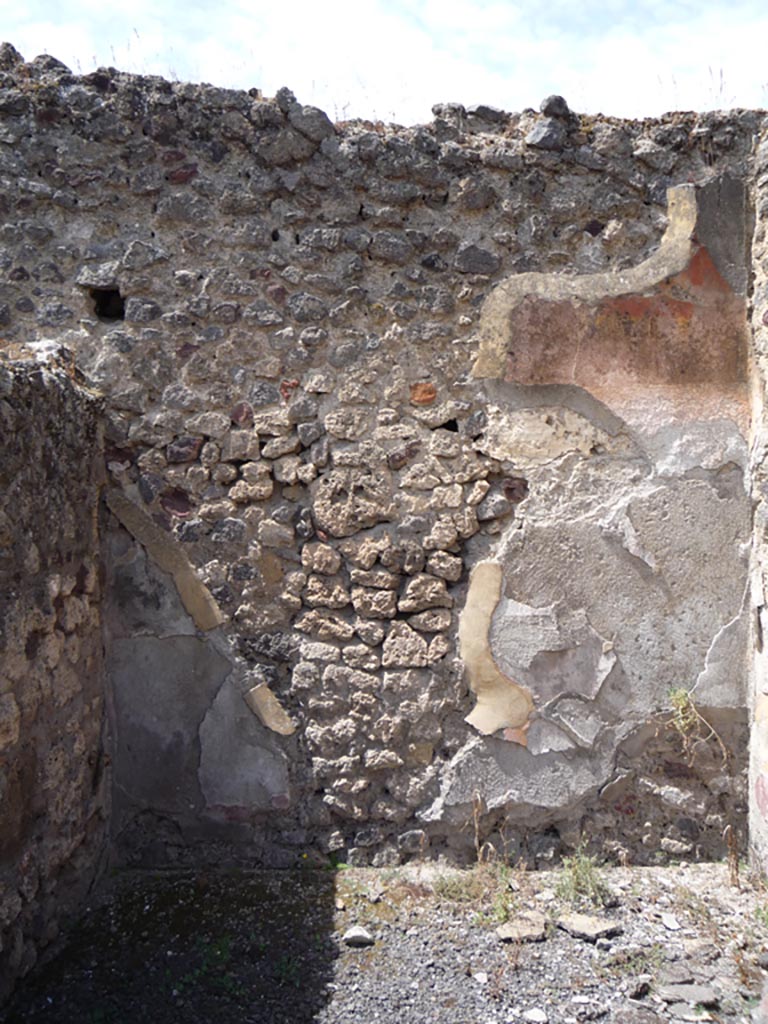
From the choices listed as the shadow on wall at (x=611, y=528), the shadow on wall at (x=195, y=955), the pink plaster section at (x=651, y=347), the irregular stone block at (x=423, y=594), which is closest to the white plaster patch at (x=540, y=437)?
the shadow on wall at (x=611, y=528)

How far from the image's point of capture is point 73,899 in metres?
2.91

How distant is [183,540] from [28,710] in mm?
924

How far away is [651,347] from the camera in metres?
3.37

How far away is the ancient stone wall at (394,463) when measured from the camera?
10.8 feet

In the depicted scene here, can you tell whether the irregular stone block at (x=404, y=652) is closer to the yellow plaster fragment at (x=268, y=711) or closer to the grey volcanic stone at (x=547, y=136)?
the yellow plaster fragment at (x=268, y=711)

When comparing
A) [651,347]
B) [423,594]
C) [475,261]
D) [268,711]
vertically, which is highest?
[475,261]

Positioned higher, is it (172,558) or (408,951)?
(172,558)

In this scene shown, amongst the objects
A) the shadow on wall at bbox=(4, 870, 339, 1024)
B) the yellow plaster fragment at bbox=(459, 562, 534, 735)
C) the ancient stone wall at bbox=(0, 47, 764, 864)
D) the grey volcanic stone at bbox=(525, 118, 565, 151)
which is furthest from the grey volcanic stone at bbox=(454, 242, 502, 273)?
the shadow on wall at bbox=(4, 870, 339, 1024)

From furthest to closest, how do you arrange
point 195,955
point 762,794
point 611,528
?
point 611,528 < point 762,794 < point 195,955

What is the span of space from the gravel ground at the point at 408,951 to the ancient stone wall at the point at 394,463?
0.22 m

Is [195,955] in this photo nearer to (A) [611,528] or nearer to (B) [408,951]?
(B) [408,951]

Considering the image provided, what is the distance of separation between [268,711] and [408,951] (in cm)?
99

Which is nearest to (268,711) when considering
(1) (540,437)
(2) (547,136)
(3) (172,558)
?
(3) (172,558)

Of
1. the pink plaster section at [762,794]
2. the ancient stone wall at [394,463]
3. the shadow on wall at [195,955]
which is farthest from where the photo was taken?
the ancient stone wall at [394,463]
